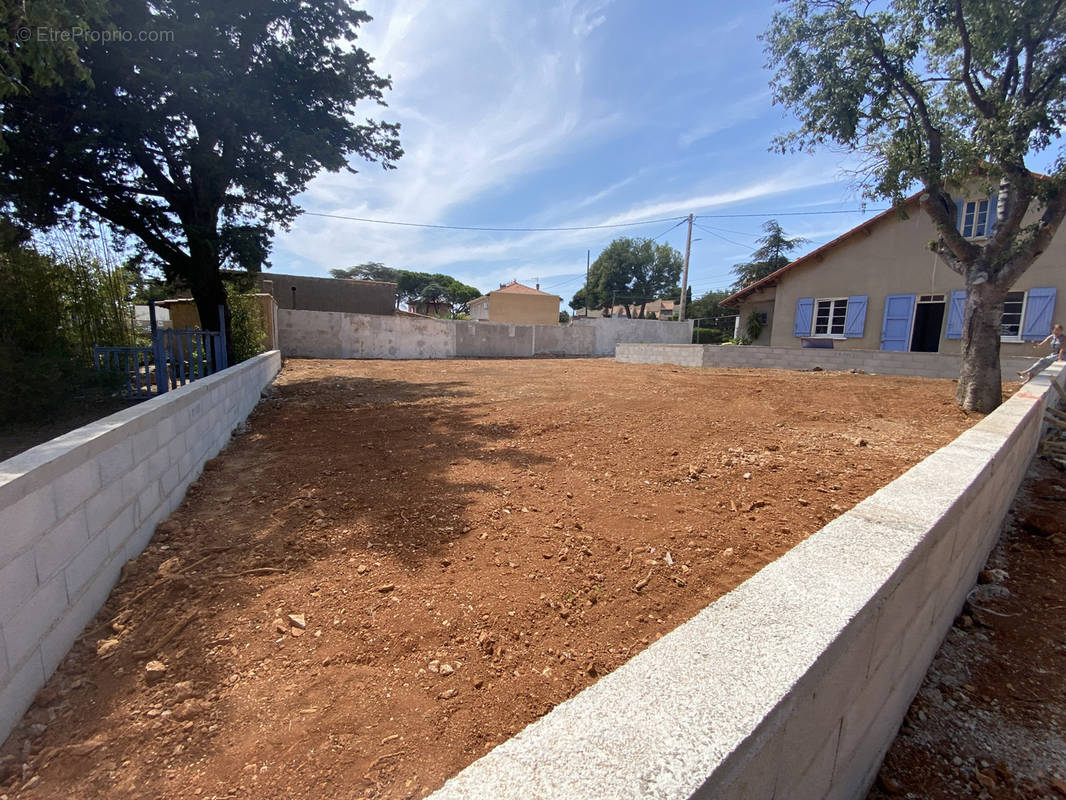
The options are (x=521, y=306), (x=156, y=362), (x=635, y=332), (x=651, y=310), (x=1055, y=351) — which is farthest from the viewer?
(x=651, y=310)

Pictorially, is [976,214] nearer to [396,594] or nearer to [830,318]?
[830,318]

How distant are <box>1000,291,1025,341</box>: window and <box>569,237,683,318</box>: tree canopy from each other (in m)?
29.6

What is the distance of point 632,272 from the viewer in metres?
39.8

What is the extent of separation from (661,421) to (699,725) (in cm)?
469

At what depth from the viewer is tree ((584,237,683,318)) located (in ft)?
129

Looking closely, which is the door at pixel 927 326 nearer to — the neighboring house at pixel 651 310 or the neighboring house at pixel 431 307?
the neighboring house at pixel 651 310

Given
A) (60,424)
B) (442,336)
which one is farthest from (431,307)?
(60,424)

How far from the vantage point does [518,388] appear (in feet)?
27.8

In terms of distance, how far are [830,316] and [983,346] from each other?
950 centimetres

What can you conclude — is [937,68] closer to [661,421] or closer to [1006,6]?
[1006,6]

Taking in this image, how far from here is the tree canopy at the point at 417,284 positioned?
170 feet

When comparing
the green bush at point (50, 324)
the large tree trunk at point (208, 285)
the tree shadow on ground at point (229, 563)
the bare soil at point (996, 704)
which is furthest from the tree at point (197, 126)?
the bare soil at point (996, 704)

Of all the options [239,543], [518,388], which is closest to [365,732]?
[239,543]

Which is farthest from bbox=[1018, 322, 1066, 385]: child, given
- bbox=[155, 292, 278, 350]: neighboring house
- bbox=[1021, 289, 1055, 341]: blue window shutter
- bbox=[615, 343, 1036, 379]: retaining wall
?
bbox=[155, 292, 278, 350]: neighboring house
